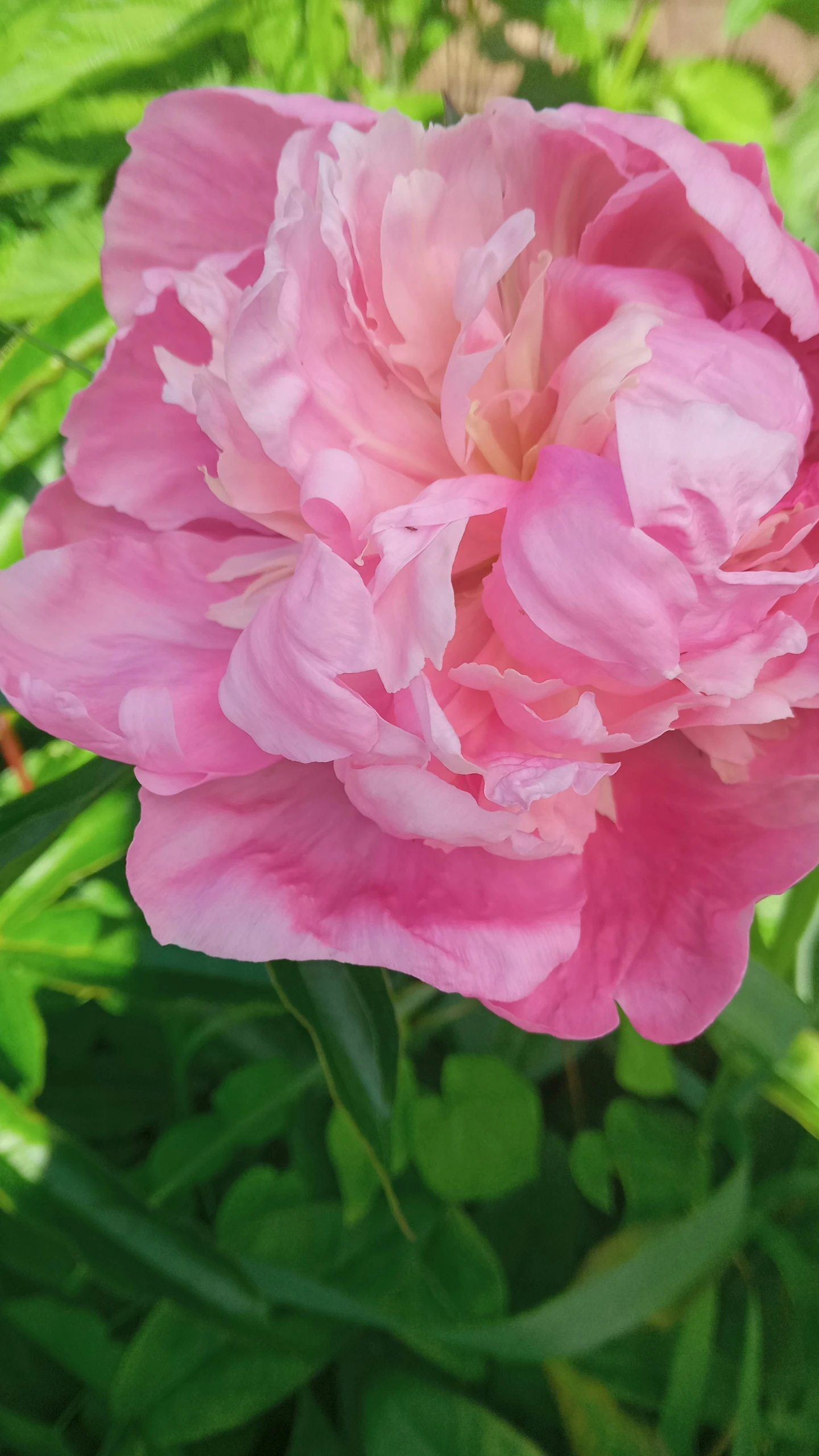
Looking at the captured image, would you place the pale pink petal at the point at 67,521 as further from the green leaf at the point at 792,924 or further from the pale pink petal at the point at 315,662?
the green leaf at the point at 792,924

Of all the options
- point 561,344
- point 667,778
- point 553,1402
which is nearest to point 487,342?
point 561,344

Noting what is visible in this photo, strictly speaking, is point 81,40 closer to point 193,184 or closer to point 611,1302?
point 193,184

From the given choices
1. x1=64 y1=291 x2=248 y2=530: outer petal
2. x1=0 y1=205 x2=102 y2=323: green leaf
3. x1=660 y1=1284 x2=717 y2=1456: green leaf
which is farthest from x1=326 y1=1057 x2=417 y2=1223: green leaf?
x1=0 y1=205 x2=102 y2=323: green leaf

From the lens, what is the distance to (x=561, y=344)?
0.84 ft

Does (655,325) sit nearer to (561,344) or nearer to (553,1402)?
(561,344)

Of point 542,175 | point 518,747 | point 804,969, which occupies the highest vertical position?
point 542,175

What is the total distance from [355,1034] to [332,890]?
69 mm

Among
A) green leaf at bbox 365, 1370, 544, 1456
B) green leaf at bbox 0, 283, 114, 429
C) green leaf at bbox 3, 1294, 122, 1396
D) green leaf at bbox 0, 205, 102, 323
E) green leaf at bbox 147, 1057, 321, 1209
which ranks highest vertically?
green leaf at bbox 0, 205, 102, 323

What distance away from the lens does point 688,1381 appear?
304 millimetres

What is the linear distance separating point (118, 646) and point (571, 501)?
0.14 meters

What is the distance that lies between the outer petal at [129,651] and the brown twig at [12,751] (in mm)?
133

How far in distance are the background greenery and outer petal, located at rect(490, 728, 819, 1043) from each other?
0.07 m

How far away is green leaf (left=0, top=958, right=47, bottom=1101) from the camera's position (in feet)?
1.13

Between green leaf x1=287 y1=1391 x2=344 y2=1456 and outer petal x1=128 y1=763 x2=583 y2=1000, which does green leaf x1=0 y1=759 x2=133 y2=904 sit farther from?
green leaf x1=287 y1=1391 x2=344 y2=1456
